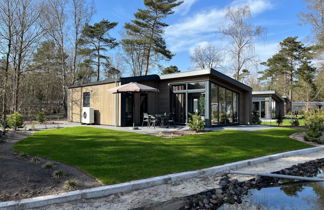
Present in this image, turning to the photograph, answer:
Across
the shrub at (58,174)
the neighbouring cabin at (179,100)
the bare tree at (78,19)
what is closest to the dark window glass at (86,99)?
→ the neighbouring cabin at (179,100)

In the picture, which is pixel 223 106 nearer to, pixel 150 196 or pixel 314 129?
pixel 314 129

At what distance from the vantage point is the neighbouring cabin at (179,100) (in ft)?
38.9

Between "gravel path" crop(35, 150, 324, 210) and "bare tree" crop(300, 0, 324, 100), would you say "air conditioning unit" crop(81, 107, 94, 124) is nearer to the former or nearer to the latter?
"gravel path" crop(35, 150, 324, 210)

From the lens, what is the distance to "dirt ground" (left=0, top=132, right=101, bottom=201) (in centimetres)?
323

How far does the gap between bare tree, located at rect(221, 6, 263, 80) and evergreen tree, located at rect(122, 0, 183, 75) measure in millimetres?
5831

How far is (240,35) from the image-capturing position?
933 inches

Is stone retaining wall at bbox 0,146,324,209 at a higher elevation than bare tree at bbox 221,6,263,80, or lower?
lower

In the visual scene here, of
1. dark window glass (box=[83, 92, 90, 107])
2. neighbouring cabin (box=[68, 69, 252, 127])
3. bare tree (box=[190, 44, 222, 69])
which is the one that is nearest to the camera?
neighbouring cabin (box=[68, 69, 252, 127])

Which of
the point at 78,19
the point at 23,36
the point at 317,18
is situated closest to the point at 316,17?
the point at 317,18

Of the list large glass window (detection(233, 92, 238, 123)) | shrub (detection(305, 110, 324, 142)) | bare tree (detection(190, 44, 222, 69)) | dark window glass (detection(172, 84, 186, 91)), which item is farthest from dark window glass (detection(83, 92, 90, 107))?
bare tree (detection(190, 44, 222, 69))

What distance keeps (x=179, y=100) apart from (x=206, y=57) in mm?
18475

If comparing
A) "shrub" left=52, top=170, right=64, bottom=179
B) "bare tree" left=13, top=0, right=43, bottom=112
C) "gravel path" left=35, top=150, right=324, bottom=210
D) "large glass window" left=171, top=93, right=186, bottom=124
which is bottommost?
"gravel path" left=35, top=150, right=324, bottom=210

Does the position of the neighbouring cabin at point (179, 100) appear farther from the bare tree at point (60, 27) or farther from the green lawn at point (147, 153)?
the bare tree at point (60, 27)

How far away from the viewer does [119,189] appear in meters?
3.51
